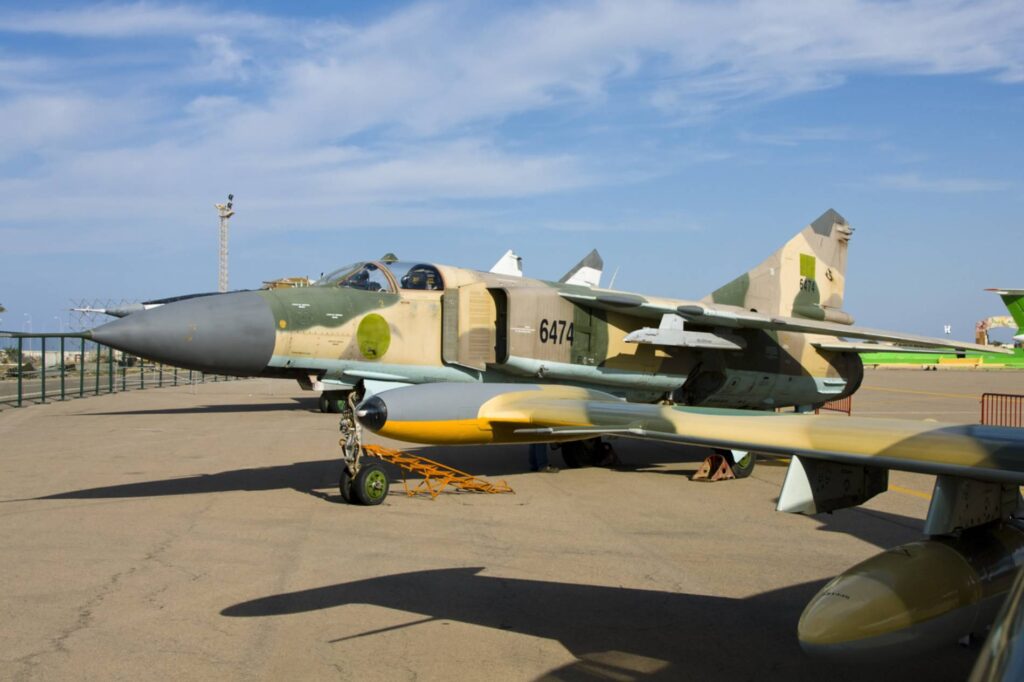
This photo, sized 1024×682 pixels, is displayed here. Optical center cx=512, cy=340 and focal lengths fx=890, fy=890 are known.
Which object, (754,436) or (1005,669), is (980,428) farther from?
(1005,669)

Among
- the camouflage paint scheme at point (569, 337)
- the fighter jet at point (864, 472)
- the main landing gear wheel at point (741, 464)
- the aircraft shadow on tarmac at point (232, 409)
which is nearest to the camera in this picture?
the fighter jet at point (864, 472)

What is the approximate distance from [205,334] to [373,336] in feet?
6.64

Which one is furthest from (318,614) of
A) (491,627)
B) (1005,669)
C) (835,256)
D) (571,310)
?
(835,256)

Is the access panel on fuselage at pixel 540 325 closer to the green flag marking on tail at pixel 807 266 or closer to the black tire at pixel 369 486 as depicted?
the black tire at pixel 369 486

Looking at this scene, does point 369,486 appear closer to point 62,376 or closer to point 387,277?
point 387,277

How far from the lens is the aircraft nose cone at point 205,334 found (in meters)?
9.07

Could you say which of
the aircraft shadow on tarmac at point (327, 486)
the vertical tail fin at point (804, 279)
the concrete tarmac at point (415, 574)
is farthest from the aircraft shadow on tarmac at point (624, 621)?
the vertical tail fin at point (804, 279)

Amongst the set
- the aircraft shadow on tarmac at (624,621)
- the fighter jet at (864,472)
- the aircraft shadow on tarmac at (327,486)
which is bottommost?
the aircraft shadow on tarmac at (327,486)

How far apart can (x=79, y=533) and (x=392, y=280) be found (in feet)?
14.8

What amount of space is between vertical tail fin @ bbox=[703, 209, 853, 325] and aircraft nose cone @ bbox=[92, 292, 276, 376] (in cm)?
806

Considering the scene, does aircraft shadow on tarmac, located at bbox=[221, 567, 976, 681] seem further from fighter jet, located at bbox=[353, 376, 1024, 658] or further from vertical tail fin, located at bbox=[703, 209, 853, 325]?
vertical tail fin, located at bbox=[703, 209, 853, 325]

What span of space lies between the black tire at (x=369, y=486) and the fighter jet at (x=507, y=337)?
3.26 feet

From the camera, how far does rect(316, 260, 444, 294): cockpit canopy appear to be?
1098 centimetres

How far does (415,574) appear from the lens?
7.21 m
